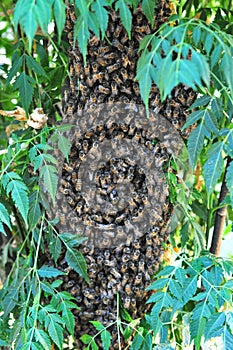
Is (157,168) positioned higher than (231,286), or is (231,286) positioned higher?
(157,168)

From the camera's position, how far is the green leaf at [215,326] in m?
0.76

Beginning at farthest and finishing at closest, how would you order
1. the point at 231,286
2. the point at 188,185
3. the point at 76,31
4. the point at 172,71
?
the point at 188,185 < the point at 231,286 < the point at 76,31 < the point at 172,71

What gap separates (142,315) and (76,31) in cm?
49

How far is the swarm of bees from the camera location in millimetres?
846

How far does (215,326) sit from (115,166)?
263 millimetres

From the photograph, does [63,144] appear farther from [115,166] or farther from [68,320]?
[68,320]

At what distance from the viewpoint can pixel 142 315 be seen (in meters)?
0.95

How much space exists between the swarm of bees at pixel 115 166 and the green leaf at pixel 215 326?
0.53ft

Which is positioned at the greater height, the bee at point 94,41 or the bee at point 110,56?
the bee at point 94,41

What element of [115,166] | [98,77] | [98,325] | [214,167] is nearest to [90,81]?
[98,77]

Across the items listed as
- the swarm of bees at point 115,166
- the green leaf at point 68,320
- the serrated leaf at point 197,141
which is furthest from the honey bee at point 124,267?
the serrated leaf at point 197,141

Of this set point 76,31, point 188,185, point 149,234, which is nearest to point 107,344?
point 149,234

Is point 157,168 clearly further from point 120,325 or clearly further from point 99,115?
point 120,325

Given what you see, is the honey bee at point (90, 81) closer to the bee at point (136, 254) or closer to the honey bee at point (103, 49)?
the honey bee at point (103, 49)
